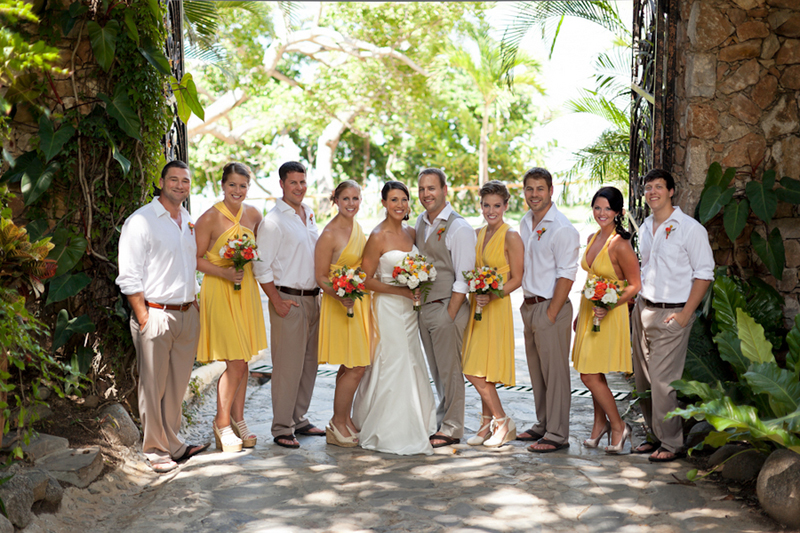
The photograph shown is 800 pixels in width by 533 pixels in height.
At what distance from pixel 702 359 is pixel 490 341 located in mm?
1708

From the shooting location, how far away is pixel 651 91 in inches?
264

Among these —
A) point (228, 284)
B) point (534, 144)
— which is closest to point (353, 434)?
point (228, 284)

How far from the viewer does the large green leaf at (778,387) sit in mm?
4199

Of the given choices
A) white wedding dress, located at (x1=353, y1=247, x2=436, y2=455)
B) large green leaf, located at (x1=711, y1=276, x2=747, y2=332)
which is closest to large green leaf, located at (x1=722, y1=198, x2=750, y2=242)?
large green leaf, located at (x1=711, y1=276, x2=747, y2=332)

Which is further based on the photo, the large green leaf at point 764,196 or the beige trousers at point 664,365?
the large green leaf at point 764,196

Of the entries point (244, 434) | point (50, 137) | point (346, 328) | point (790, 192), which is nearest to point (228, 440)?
point (244, 434)

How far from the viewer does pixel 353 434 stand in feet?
17.7

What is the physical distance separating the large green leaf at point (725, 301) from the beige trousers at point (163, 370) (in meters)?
3.86

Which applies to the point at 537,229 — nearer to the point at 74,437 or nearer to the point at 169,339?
the point at 169,339

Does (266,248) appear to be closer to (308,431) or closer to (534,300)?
(308,431)

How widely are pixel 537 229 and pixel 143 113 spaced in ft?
10.2

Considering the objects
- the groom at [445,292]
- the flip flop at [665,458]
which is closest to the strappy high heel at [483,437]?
the groom at [445,292]

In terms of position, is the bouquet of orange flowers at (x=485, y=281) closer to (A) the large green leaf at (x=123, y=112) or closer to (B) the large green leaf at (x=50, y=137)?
(A) the large green leaf at (x=123, y=112)

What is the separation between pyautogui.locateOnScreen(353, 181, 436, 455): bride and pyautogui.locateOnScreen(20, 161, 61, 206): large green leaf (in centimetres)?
230
